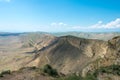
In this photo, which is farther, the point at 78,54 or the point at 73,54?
the point at 73,54

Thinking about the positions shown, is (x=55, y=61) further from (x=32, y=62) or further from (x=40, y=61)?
(x=32, y=62)

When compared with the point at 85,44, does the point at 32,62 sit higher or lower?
lower

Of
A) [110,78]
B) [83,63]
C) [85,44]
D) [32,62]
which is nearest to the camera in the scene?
[110,78]

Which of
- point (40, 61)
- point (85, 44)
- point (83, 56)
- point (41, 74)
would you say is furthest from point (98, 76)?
point (40, 61)

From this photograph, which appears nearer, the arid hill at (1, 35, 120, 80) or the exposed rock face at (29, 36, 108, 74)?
the arid hill at (1, 35, 120, 80)

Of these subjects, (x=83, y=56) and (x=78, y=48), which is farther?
(x=78, y=48)

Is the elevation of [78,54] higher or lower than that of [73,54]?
higher

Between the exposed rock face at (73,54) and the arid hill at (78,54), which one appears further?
the exposed rock face at (73,54)

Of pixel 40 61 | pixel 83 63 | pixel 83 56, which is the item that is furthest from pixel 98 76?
pixel 40 61

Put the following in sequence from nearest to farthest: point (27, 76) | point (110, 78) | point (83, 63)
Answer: point (110, 78), point (27, 76), point (83, 63)
